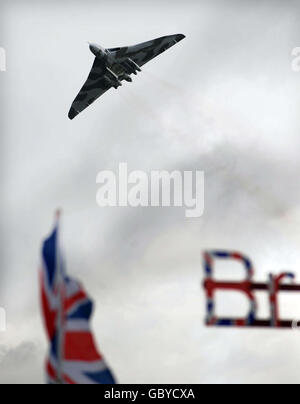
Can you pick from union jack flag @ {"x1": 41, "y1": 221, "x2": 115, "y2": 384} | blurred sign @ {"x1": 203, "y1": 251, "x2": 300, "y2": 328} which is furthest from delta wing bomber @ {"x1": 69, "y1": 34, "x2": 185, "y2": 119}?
union jack flag @ {"x1": 41, "y1": 221, "x2": 115, "y2": 384}

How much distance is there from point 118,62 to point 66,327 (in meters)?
76.3

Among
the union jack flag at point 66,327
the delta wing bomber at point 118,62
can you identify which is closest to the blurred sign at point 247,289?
the union jack flag at point 66,327

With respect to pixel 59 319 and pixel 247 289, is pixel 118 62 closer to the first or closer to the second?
pixel 247 289

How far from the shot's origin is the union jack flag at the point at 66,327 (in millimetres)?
45312

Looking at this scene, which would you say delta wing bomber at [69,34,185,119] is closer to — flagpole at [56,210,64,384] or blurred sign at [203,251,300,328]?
blurred sign at [203,251,300,328]

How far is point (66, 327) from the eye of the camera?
4575 cm

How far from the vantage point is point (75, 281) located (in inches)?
1836
